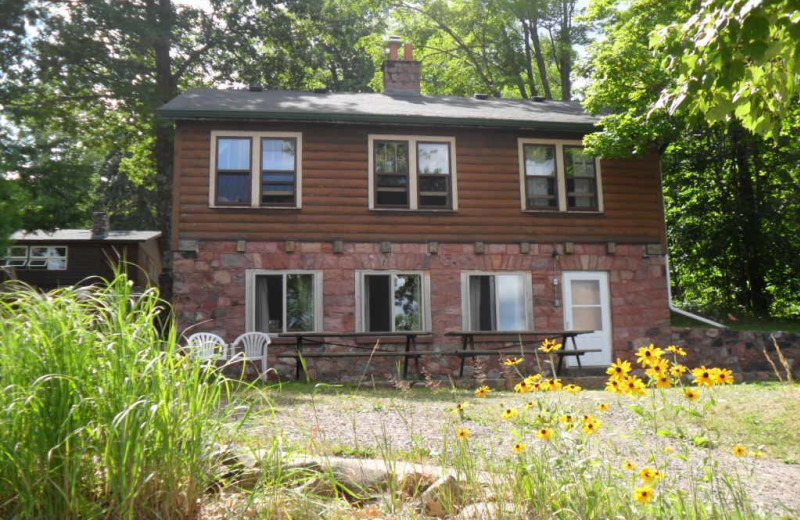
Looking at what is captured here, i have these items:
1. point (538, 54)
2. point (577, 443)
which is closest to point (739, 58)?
point (577, 443)

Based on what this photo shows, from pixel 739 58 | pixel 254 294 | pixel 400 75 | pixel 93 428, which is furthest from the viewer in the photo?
pixel 400 75

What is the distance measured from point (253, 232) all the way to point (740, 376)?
29.7 feet

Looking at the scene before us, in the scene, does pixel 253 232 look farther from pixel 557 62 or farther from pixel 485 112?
pixel 557 62

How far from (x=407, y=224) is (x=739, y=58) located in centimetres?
923

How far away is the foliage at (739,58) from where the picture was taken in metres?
4.25

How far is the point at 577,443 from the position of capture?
354 centimetres

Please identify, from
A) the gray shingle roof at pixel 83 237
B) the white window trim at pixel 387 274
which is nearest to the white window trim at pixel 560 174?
the white window trim at pixel 387 274

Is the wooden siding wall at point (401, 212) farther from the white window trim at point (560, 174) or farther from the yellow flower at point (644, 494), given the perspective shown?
the yellow flower at point (644, 494)

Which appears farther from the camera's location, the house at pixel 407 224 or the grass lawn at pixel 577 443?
the house at pixel 407 224

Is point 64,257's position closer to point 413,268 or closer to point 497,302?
point 413,268

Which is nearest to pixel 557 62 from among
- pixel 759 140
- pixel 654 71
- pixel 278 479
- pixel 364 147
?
pixel 759 140

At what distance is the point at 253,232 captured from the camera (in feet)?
43.0

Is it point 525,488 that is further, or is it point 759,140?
point 759,140

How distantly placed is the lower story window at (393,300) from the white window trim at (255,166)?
2.04m
